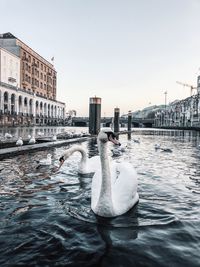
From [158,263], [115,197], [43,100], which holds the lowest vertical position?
[158,263]

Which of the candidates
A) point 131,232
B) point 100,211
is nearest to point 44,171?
point 100,211

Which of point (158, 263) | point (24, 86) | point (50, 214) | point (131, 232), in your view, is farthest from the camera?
point (24, 86)

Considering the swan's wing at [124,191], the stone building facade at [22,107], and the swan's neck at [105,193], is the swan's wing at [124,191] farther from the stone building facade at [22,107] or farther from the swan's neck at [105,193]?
the stone building facade at [22,107]

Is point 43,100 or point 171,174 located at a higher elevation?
point 43,100

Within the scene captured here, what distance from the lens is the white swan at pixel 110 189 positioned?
5.84 metres

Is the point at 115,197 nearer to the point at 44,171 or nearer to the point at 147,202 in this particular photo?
the point at 147,202

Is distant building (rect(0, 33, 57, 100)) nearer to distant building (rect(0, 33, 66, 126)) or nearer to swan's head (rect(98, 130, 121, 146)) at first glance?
distant building (rect(0, 33, 66, 126))

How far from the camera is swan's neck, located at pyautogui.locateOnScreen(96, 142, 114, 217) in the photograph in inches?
229

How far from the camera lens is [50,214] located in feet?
20.9

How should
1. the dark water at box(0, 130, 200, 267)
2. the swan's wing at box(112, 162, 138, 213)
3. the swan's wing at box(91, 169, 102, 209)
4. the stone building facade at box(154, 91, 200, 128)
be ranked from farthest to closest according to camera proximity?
1. the stone building facade at box(154, 91, 200, 128)
2. the swan's wing at box(91, 169, 102, 209)
3. the swan's wing at box(112, 162, 138, 213)
4. the dark water at box(0, 130, 200, 267)

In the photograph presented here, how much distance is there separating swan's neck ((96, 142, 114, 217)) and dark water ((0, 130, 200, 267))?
0.68 ft

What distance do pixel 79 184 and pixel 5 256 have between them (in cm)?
509

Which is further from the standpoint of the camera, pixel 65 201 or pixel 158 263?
pixel 65 201

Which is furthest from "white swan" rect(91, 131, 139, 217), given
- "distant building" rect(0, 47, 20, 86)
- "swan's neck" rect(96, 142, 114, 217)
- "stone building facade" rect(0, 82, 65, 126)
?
"distant building" rect(0, 47, 20, 86)
